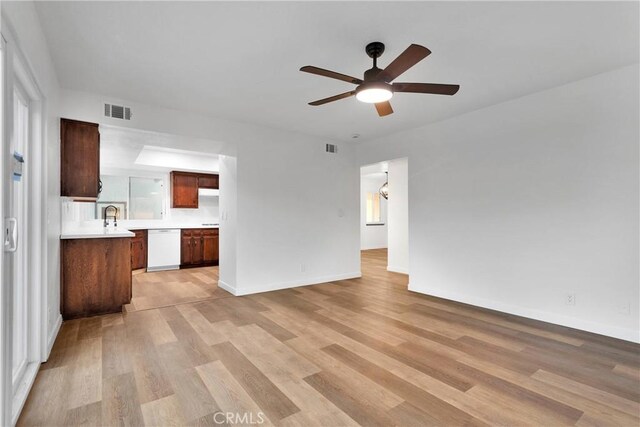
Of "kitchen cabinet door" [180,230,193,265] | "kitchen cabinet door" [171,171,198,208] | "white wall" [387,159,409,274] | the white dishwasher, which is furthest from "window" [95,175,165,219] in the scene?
"white wall" [387,159,409,274]

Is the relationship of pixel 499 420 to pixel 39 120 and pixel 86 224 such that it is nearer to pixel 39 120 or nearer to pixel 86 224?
pixel 39 120

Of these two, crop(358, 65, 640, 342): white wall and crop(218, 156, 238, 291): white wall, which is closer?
crop(358, 65, 640, 342): white wall

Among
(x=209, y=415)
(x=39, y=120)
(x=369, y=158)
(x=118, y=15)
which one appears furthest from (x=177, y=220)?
(x=209, y=415)

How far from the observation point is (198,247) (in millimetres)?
7043

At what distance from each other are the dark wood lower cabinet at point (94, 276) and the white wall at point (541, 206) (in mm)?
3957

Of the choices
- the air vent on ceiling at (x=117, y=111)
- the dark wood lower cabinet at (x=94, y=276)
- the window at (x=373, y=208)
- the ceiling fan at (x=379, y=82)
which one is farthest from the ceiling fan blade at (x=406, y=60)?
the window at (x=373, y=208)

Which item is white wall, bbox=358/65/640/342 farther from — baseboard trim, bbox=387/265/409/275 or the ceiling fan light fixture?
the ceiling fan light fixture

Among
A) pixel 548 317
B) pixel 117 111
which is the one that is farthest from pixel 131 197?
pixel 548 317

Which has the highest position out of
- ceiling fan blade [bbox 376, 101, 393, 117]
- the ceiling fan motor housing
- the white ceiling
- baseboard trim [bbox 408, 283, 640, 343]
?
the white ceiling

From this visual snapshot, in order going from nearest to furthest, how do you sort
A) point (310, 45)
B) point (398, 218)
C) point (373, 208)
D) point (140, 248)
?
point (310, 45) < point (140, 248) < point (398, 218) < point (373, 208)

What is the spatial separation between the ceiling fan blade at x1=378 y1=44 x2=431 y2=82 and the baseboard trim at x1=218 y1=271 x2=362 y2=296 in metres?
3.49

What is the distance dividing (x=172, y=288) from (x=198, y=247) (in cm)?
210

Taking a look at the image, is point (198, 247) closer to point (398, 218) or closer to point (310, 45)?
point (398, 218)

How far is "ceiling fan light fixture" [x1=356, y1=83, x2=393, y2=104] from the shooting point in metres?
2.32
